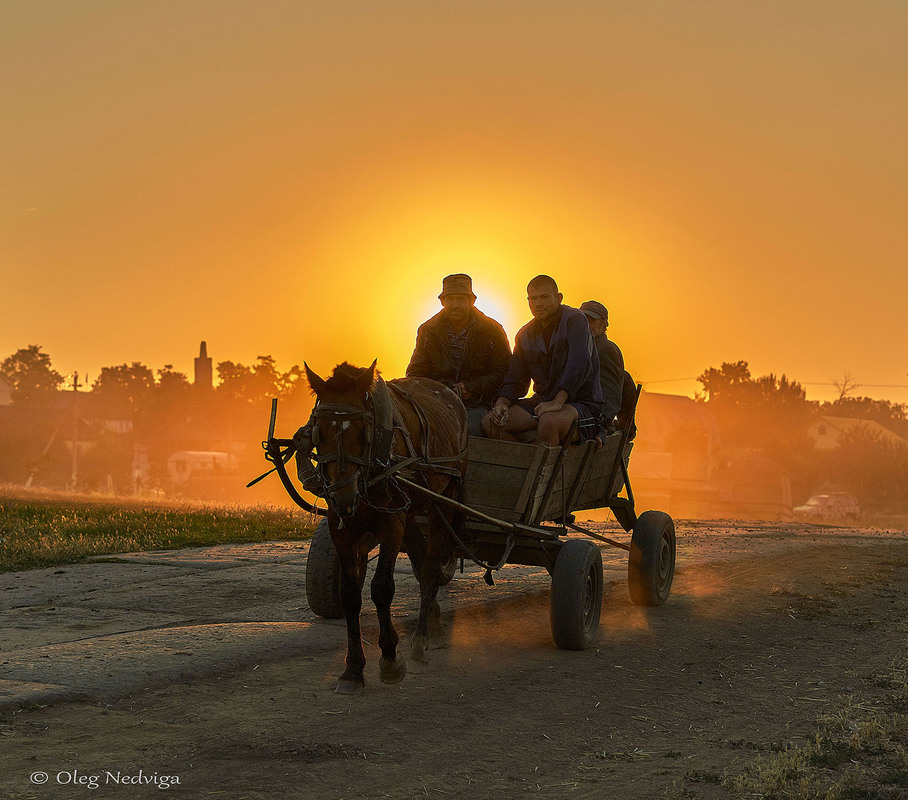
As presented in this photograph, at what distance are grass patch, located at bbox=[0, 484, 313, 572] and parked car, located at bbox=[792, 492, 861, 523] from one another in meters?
40.1

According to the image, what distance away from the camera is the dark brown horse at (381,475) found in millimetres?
6473

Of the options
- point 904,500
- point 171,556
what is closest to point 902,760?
point 171,556

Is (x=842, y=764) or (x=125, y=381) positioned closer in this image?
(x=842, y=764)

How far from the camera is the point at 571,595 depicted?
8.00 meters

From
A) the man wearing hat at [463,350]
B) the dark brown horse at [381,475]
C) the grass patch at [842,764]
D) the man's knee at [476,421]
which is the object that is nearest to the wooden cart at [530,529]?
the dark brown horse at [381,475]

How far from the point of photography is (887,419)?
356ft

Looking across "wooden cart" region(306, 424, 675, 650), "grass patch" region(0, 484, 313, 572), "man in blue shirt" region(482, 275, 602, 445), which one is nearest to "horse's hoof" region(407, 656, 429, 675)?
"wooden cart" region(306, 424, 675, 650)

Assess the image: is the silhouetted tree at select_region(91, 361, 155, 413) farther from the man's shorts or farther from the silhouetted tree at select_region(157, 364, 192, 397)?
the man's shorts

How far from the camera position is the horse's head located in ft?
21.0

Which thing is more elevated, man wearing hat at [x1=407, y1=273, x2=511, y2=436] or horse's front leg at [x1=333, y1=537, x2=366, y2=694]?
man wearing hat at [x1=407, y1=273, x2=511, y2=436]

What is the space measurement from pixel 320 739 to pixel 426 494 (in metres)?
2.17

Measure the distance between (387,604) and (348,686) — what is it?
0.65 meters

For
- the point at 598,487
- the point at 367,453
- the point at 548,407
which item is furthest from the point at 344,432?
the point at 598,487

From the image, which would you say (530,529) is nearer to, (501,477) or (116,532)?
(501,477)
